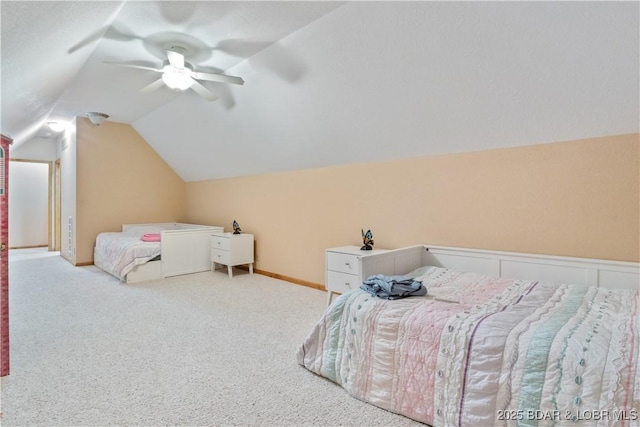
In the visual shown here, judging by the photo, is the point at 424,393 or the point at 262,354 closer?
the point at 424,393

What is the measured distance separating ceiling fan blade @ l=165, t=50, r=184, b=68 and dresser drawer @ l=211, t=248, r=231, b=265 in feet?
9.14

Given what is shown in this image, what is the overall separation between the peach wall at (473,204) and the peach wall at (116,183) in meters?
2.87

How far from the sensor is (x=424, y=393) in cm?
173

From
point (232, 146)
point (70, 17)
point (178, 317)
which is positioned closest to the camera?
point (70, 17)

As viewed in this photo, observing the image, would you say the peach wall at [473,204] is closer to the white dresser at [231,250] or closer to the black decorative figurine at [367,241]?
the black decorative figurine at [367,241]

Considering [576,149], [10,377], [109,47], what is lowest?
[10,377]

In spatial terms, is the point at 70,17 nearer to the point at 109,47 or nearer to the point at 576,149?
the point at 109,47

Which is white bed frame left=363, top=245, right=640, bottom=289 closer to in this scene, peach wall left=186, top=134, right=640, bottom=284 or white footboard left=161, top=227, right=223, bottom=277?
peach wall left=186, top=134, right=640, bottom=284

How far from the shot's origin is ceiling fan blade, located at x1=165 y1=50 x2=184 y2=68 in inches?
107

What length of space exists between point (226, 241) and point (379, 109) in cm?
300

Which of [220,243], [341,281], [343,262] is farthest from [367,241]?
[220,243]

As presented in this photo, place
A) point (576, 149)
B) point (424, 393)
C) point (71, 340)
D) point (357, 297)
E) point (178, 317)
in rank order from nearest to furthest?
1. point (424, 393)
2. point (357, 297)
3. point (576, 149)
4. point (71, 340)
5. point (178, 317)

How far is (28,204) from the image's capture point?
782cm

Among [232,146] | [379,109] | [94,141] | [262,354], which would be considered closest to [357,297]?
[262,354]
